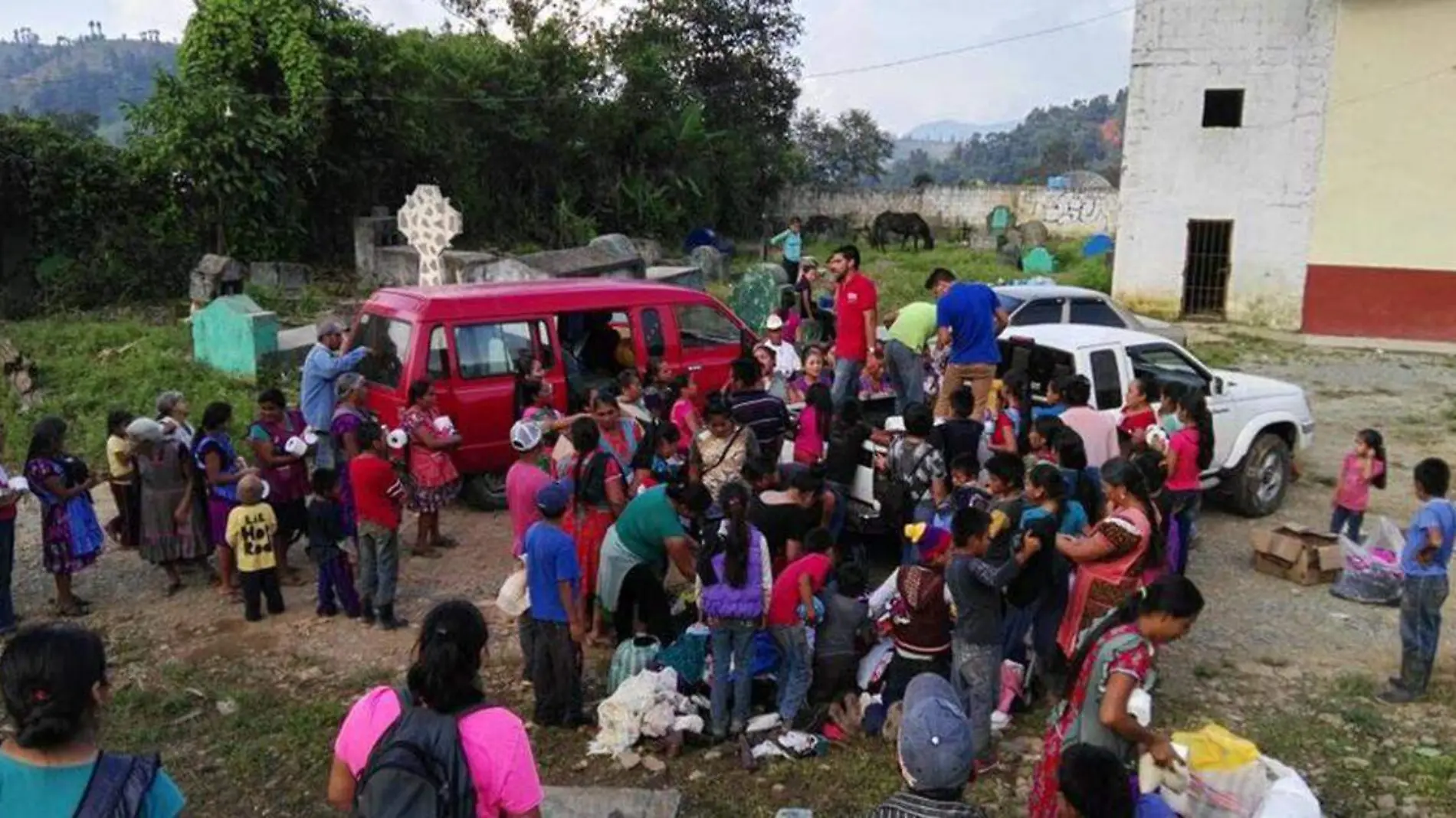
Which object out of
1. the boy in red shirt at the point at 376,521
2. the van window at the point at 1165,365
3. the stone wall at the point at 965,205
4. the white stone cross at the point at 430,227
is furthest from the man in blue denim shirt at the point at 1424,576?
the stone wall at the point at 965,205

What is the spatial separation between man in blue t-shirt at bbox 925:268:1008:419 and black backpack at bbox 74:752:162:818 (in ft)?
20.5

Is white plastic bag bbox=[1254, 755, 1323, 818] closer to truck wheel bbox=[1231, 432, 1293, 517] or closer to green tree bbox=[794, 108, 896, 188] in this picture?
truck wheel bbox=[1231, 432, 1293, 517]

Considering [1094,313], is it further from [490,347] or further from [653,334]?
[490,347]

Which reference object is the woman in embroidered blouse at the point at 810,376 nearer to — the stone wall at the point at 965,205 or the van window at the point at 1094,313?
the van window at the point at 1094,313

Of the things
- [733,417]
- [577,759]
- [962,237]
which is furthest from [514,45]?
[577,759]

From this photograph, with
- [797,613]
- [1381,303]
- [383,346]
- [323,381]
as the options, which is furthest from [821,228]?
[797,613]

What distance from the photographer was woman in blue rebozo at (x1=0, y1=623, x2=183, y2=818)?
2.42 m

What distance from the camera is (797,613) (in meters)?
5.40

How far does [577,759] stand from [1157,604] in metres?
2.89

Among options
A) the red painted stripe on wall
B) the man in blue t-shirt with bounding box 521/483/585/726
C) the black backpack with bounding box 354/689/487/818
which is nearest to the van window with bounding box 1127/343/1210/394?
the man in blue t-shirt with bounding box 521/483/585/726

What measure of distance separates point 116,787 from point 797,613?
11.1 feet

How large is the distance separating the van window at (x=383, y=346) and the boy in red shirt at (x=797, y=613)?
3.86 metres

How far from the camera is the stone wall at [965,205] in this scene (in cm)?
3134

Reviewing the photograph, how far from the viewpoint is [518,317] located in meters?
8.49
